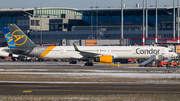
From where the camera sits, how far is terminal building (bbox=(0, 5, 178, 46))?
11806cm

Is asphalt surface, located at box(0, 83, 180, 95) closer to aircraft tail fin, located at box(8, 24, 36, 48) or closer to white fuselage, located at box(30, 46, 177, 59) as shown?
white fuselage, located at box(30, 46, 177, 59)

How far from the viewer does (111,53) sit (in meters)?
59.7

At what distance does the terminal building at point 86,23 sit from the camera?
118 metres

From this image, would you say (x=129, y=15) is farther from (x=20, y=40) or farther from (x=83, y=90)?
(x=83, y=90)

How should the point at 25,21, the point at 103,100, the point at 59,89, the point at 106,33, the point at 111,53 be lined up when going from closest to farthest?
the point at 103,100, the point at 59,89, the point at 111,53, the point at 106,33, the point at 25,21

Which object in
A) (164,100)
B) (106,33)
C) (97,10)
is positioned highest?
(97,10)

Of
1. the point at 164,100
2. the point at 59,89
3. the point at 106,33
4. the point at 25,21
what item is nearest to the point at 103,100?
the point at 164,100

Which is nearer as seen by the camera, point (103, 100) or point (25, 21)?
point (103, 100)

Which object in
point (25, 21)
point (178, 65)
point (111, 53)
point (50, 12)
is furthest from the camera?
point (50, 12)

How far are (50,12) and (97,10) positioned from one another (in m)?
31.1

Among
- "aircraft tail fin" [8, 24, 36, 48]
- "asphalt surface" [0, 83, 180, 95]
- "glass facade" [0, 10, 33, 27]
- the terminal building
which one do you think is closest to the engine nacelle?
"aircraft tail fin" [8, 24, 36, 48]

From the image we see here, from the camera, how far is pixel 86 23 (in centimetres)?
15125

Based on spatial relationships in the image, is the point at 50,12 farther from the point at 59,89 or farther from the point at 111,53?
the point at 59,89

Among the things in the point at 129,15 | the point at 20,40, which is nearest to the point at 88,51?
the point at 20,40
